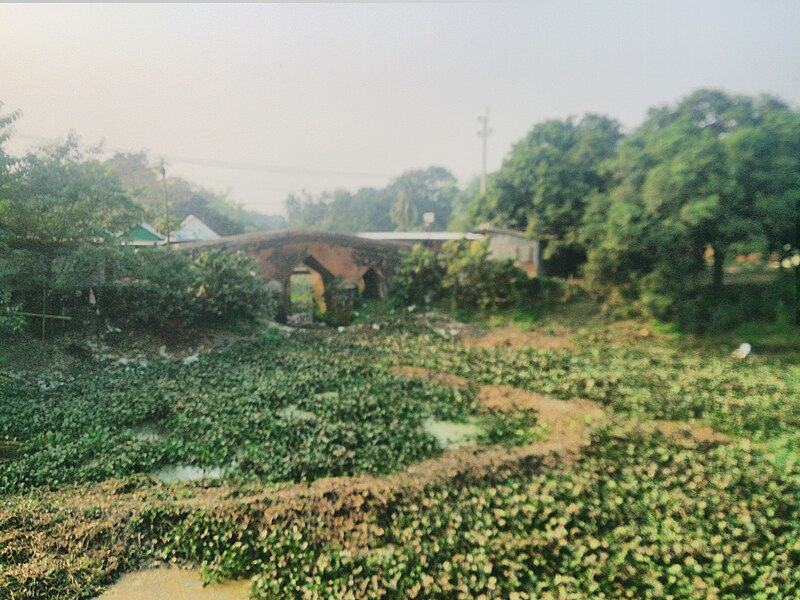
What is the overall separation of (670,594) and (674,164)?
38.5 feet

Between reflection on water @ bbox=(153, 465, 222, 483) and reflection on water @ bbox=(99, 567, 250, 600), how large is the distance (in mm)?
1579

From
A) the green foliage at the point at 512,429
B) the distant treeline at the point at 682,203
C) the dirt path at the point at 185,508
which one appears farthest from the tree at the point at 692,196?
the dirt path at the point at 185,508

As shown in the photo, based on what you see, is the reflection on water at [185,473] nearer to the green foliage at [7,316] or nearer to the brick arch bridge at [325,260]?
the green foliage at [7,316]

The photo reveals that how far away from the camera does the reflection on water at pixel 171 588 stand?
387cm

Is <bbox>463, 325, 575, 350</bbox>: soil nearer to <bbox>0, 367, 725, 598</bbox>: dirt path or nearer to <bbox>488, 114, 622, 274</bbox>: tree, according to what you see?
<bbox>488, 114, 622, 274</bbox>: tree

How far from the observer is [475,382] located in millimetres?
9695

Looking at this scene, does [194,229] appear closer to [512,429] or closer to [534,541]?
[512,429]

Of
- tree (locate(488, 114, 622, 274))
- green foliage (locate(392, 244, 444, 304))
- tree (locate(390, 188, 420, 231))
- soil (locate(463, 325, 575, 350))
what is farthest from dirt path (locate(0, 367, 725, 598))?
tree (locate(390, 188, 420, 231))

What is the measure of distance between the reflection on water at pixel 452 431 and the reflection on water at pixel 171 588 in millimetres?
3382

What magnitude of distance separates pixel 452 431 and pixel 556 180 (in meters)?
13.7

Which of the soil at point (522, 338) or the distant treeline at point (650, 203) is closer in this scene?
the distant treeline at point (650, 203)

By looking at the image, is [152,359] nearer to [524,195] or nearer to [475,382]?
[475,382]

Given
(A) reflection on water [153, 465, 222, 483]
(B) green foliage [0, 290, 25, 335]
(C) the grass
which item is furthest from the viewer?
(B) green foliage [0, 290, 25, 335]

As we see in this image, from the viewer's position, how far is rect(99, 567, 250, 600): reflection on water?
3867 mm
